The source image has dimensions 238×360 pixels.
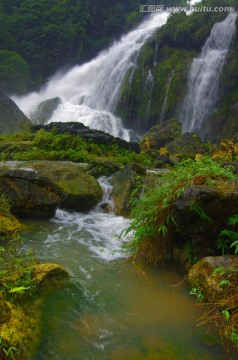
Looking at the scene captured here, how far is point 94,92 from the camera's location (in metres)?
30.6

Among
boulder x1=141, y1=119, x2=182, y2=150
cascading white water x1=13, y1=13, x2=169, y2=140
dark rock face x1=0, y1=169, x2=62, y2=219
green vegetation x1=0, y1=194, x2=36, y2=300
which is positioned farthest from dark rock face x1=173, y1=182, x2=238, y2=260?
cascading white water x1=13, y1=13, x2=169, y2=140

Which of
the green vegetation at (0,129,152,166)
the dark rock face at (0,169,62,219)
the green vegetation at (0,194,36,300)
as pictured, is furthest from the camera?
the green vegetation at (0,129,152,166)

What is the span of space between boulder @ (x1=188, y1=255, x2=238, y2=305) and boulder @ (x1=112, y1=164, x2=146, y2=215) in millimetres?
3577

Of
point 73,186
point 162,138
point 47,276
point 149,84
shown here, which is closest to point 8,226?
point 47,276

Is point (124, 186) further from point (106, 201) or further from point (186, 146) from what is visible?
point (186, 146)

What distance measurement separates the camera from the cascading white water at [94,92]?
26556mm

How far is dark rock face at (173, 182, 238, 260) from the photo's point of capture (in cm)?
411

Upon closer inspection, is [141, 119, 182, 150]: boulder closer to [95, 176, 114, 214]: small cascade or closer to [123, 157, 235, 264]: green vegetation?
[95, 176, 114, 214]: small cascade

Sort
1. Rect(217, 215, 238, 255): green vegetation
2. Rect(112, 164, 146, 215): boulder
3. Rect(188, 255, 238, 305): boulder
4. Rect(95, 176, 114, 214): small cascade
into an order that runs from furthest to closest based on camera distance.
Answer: Rect(95, 176, 114, 214): small cascade < Rect(112, 164, 146, 215): boulder < Rect(217, 215, 238, 255): green vegetation < Rect(188, 255, 238, 305): boulder

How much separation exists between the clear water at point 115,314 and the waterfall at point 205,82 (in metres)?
19.7

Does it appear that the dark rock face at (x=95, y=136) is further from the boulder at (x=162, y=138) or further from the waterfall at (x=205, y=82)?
the waterfall at (x=205, y=82)

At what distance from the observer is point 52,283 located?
3.57 metres

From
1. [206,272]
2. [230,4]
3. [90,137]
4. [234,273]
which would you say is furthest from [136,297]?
[230,4]

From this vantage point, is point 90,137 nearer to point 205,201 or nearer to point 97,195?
point 97,195
